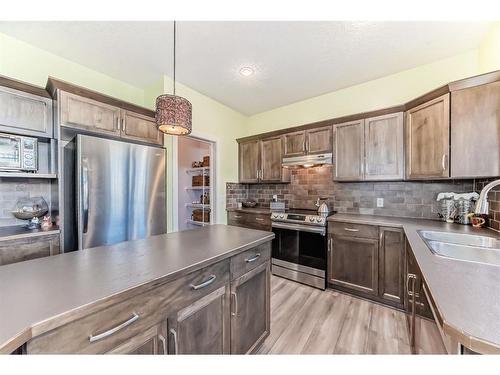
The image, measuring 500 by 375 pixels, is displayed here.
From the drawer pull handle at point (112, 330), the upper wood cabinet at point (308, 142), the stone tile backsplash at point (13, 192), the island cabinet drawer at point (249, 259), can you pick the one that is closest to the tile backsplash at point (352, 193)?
the upper wood cabinet at point (308, 142)

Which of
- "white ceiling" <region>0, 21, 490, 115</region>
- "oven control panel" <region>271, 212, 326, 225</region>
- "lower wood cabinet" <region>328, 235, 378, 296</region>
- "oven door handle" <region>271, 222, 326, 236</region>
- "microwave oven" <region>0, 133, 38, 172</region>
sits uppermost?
"white ceiling" <region>0, 21, 490, 115</region>

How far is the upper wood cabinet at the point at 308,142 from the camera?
296 cm

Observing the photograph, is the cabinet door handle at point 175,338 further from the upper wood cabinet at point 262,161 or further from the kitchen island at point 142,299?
the upper wood cabinet at point 262,161

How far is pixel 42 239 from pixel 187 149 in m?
3.14

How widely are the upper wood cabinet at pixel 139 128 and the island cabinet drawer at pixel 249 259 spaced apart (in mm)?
1847

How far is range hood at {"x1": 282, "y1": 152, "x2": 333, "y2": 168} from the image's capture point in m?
2.90

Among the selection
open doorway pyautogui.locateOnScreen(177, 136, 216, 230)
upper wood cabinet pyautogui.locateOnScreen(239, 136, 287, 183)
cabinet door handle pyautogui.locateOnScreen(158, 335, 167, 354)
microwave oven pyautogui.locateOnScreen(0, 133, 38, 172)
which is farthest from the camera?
open doorway pyautogui.locateOnScreen(177, 136, 216, 230)

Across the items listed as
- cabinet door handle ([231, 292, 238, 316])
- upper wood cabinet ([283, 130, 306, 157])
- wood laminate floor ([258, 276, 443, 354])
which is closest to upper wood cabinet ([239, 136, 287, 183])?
upper wood cabinet ([283, 130, 306, 157])

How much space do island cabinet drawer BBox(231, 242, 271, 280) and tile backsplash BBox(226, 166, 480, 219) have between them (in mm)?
1953

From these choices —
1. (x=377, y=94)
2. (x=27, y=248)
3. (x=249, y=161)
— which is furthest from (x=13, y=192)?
(x=377, y=94)

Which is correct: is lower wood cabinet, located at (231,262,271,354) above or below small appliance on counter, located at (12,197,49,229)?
below

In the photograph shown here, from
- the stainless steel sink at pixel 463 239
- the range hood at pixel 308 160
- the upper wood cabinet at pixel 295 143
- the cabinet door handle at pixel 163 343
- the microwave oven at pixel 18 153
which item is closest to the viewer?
the cabinet door handle at pixel 163 343

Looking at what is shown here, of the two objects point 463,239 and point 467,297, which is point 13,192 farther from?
point 463,239

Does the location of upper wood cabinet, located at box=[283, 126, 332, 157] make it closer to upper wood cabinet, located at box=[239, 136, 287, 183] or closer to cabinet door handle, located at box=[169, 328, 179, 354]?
upper wood cabinet, located at box=[239, 136, 287, 183]
